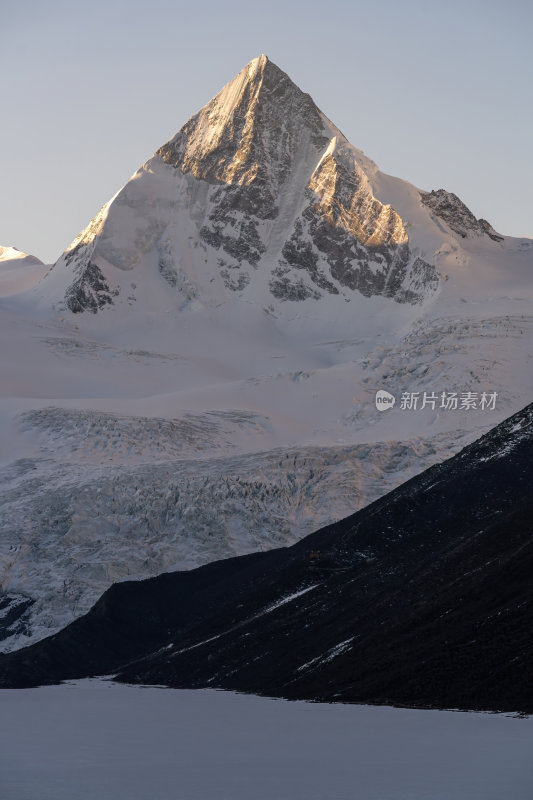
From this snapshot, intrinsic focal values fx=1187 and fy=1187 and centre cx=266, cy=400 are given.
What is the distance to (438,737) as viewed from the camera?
94.4ft

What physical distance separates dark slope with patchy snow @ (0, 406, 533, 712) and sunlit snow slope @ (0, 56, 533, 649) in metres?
5.79

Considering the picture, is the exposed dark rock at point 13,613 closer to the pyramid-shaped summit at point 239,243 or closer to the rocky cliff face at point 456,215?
the pyramid-shaped summit at point 239,243

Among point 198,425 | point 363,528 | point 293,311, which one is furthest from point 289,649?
point 293,311

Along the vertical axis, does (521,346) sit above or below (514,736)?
above

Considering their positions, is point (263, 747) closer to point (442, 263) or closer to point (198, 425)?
point (198, 425)

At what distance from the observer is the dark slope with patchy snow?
39.9 metres

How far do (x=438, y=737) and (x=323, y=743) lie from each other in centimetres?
285

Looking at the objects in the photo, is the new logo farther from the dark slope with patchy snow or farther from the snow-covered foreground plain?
the snow-covered foreground plain

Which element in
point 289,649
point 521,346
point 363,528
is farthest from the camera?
point 521,346

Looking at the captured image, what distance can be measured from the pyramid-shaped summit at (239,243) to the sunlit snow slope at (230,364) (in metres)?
0.34

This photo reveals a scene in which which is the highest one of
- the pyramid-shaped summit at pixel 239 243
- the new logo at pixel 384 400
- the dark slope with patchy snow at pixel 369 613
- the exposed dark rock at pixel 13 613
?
the pyramid-shaped summit at pixel 239 243

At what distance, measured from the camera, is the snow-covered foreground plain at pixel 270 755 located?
75.6 feet
